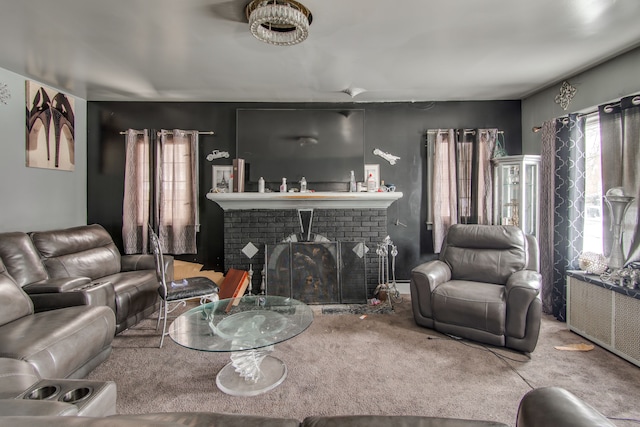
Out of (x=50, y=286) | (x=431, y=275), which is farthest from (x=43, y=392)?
(x=431, y=275)

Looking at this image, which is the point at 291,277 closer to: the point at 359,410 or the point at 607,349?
the point at 359,410

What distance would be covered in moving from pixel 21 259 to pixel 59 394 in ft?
6.49

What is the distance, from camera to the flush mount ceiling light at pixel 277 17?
1875 millimetres

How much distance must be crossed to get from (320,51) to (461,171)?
2375mm

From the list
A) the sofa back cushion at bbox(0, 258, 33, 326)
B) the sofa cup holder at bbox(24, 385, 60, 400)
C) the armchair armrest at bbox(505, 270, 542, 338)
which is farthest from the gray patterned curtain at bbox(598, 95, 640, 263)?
the sofa back cushion at bbox(0, 258, 33, 326)

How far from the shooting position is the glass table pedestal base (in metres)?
1.91

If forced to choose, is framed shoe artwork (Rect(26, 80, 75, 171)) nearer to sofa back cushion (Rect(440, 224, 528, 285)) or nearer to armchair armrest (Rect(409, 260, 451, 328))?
armchair armrest (Rect(409, 260, 451, 328))

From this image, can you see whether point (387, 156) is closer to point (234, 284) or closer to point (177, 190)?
point (234, 284)

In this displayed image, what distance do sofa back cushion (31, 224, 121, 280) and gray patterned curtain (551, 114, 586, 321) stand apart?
15.4ft

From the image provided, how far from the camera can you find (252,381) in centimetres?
200

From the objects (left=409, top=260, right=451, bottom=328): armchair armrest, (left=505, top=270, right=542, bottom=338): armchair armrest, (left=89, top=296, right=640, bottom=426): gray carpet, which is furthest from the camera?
(left=409, top=260, right=451, bottom=328): armchair armrest

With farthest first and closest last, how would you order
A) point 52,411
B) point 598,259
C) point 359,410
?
point 598,259, point 359,410, point 52,411

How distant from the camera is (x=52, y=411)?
35.7 inches

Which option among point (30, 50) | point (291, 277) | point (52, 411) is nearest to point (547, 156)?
point (291, 277)
